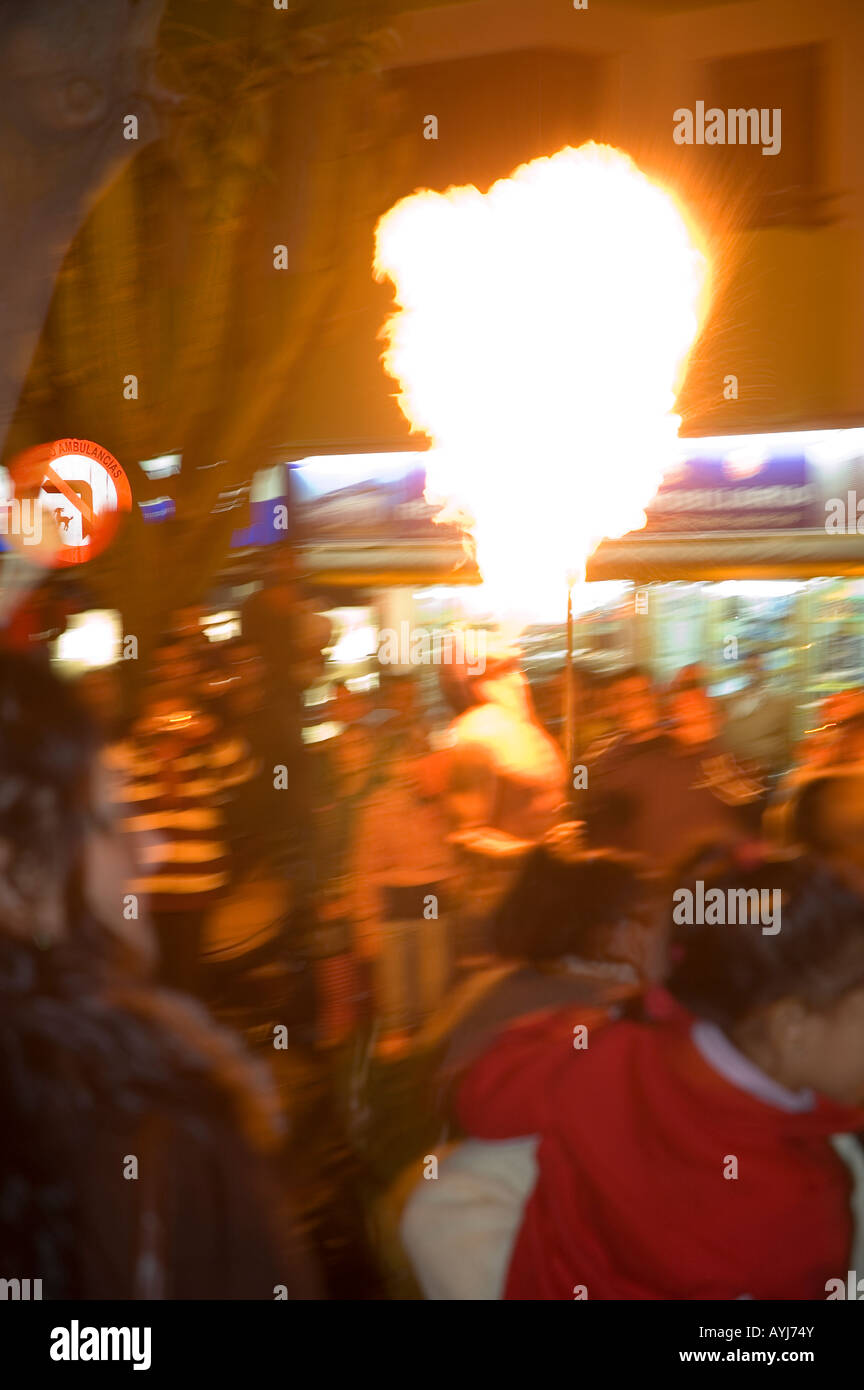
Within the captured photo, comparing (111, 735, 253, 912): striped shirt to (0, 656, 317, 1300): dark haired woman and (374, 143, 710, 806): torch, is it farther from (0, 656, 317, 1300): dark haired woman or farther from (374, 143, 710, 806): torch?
(374, 143, 710, 806): torch

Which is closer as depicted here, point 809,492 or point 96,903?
point 809,492

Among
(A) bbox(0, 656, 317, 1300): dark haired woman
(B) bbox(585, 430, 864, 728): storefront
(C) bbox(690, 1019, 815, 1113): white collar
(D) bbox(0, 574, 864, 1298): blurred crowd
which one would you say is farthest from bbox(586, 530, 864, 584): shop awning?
(A) bbox(0, 656, 317, 1300): dark haired woman

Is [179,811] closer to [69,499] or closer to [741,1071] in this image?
[69,499]

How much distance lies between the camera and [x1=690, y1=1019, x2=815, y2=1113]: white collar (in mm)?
1812

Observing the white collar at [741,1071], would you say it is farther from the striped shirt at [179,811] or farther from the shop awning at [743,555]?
the striped shirt at [179,811]

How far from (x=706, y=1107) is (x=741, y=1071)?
85 millimetres

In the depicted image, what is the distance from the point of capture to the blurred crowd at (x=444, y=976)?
1820 mm

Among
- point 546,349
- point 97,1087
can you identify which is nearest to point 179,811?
point 97,1087

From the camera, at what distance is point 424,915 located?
73.1 inches

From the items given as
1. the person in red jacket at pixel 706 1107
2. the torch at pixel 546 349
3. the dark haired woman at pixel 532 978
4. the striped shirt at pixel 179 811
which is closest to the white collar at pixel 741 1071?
the person in red jacket at pixel 706 1107

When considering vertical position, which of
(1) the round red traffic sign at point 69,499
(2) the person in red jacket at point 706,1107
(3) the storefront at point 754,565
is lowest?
(2) the person in red jacket at point 706,1107
